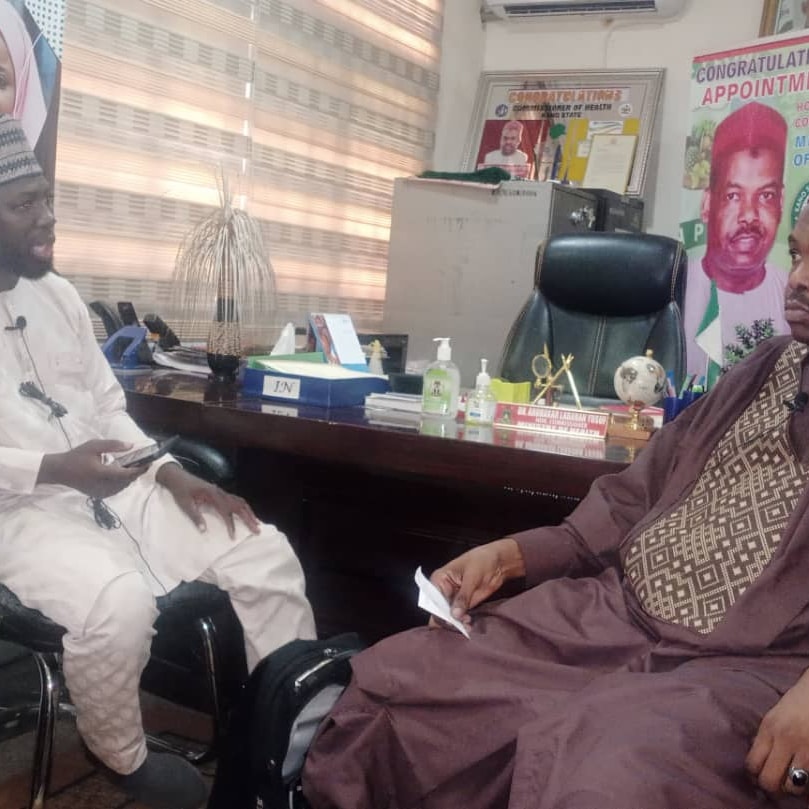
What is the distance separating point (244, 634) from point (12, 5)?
55.2 inches

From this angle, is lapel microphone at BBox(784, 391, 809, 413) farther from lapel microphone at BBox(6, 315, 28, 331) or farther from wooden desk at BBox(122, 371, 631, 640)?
lapel microphone at BBox(6, 315, 28, 331)

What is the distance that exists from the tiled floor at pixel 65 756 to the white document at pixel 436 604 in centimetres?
62

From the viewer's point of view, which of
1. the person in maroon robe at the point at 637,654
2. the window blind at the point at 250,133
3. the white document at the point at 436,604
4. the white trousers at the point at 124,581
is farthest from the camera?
the window blind at the point at 250,133

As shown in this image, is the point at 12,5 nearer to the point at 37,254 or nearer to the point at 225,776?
the point at 37,254

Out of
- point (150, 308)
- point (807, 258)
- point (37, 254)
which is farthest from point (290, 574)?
point (150, 308)

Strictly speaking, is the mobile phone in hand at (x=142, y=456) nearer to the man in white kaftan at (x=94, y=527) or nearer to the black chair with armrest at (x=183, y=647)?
the man in white kaftan at (x=94, y=527)

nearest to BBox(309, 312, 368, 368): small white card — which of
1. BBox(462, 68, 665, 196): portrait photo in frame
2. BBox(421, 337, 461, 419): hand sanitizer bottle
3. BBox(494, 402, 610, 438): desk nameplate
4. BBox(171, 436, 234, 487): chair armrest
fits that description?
BBox(421, 337, 461, 419): hand sanitizer bottle

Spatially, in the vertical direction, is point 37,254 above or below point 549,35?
below

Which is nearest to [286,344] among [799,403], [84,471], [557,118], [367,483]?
[367,483]

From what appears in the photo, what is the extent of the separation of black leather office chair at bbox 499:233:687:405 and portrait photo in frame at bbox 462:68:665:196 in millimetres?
1258

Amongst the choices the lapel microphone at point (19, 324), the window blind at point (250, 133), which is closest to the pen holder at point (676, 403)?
the lapel microphone at point (19, 324)

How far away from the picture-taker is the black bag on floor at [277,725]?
4.05 feet

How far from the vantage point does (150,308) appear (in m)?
2.65

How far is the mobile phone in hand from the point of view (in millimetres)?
1440
